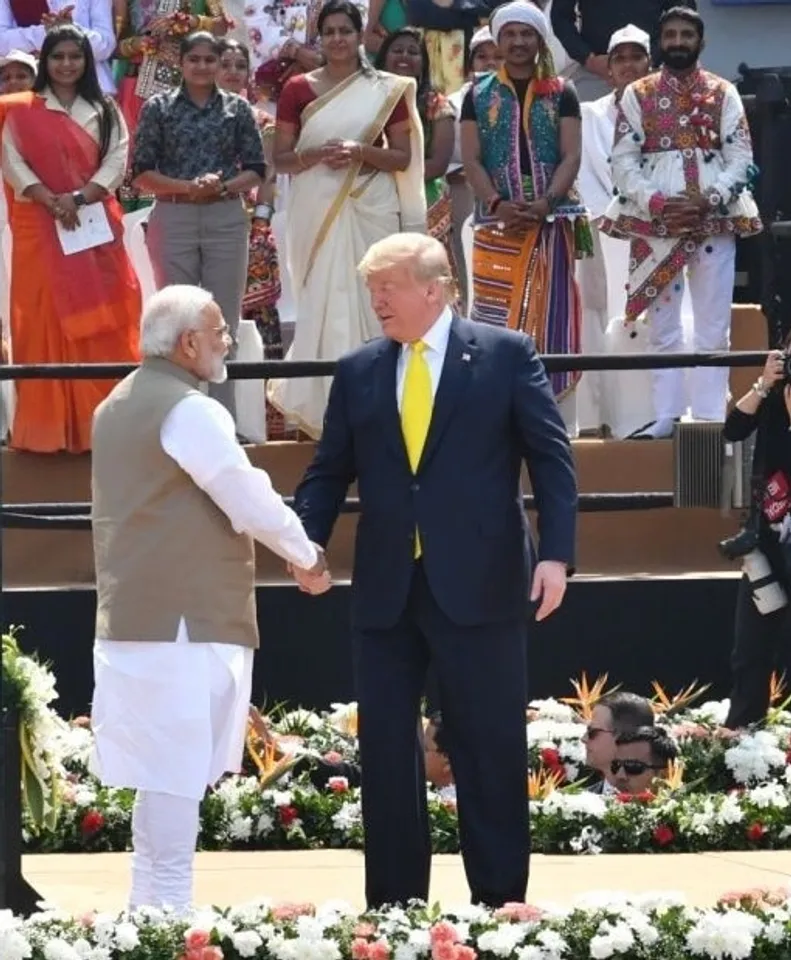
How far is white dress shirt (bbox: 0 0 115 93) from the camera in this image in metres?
13.1

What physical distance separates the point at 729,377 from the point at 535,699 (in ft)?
7.79

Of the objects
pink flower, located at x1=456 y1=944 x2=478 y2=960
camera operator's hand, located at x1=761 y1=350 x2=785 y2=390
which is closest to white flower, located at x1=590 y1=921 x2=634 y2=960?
pink flower, located at x1=456 y1=944 x2=478 y2=960

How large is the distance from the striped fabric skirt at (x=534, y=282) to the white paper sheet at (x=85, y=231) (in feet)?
5.48

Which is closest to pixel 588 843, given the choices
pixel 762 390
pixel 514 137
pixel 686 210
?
pixel 762 390

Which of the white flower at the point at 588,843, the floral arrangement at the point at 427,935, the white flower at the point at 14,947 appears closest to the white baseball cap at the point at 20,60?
the white flower at the point at 588,843

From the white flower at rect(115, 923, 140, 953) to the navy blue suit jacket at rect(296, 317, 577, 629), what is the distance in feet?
3.59

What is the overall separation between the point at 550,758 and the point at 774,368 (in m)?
1.58

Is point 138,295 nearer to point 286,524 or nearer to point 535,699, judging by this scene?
point 535,699

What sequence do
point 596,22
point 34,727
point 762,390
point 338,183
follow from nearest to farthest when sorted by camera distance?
point 34,727 < point 762,390 < point 338,183 < point 596,22

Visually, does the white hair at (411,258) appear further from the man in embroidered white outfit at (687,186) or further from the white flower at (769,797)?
the man in embroidered white outfit at (687,186)

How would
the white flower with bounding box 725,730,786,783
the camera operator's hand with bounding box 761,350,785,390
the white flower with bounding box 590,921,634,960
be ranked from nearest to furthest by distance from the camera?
the white flower with bounding box 590,921,634,960
the white flower with bounding box 725,730,786,783
the camera operator's hand with bounding box 761,350,785,390

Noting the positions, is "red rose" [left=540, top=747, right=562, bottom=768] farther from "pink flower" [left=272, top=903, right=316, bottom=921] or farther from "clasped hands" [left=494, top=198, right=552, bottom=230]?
"clasped hands" [left=494, top=198, right=552, bottom=230]

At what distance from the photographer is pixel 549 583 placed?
6797 mm

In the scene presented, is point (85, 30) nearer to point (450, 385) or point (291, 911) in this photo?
point (450, 385)
